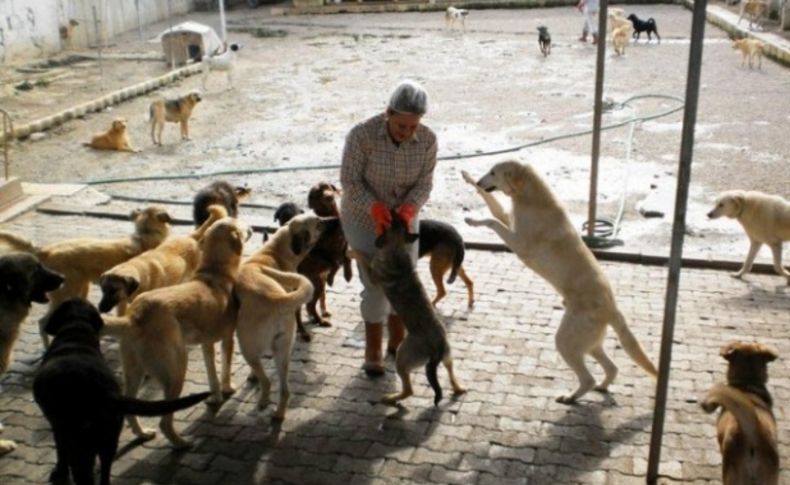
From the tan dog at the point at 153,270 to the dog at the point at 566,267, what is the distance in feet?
7.74

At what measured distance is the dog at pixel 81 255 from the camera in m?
6.37

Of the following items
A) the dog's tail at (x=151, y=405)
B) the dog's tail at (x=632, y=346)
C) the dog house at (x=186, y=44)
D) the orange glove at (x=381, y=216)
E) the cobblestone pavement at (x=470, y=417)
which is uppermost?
the dog house at (x=186, y=44)

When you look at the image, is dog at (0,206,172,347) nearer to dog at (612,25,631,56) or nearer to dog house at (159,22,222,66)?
dog house at (159,22,222,66)

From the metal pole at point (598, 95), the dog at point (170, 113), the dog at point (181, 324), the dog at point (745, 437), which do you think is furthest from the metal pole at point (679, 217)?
the dog at point (170, 113)

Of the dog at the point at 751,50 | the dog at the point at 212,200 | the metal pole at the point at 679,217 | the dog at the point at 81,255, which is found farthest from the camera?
the dog at the point at 751,50

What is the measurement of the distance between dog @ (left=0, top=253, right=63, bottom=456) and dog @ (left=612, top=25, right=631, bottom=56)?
20.8 meters

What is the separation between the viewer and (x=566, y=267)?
5918 mm

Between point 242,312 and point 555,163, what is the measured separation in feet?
25.8

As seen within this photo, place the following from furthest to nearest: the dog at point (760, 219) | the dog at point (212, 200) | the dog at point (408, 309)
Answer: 1. the dog at point (760, 219)
2. the dog at point (212, 200)
3. the dog at point (408, 309)

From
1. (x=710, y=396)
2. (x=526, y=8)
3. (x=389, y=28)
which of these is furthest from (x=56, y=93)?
(x=526, y=8)

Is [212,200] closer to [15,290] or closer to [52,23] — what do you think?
[15,290]

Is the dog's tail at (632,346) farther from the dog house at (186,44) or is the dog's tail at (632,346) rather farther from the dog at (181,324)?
the dog house at (186,44)

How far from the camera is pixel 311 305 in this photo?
23.9ft

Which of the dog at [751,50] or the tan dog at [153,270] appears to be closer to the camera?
the tan dog at [153,270]
